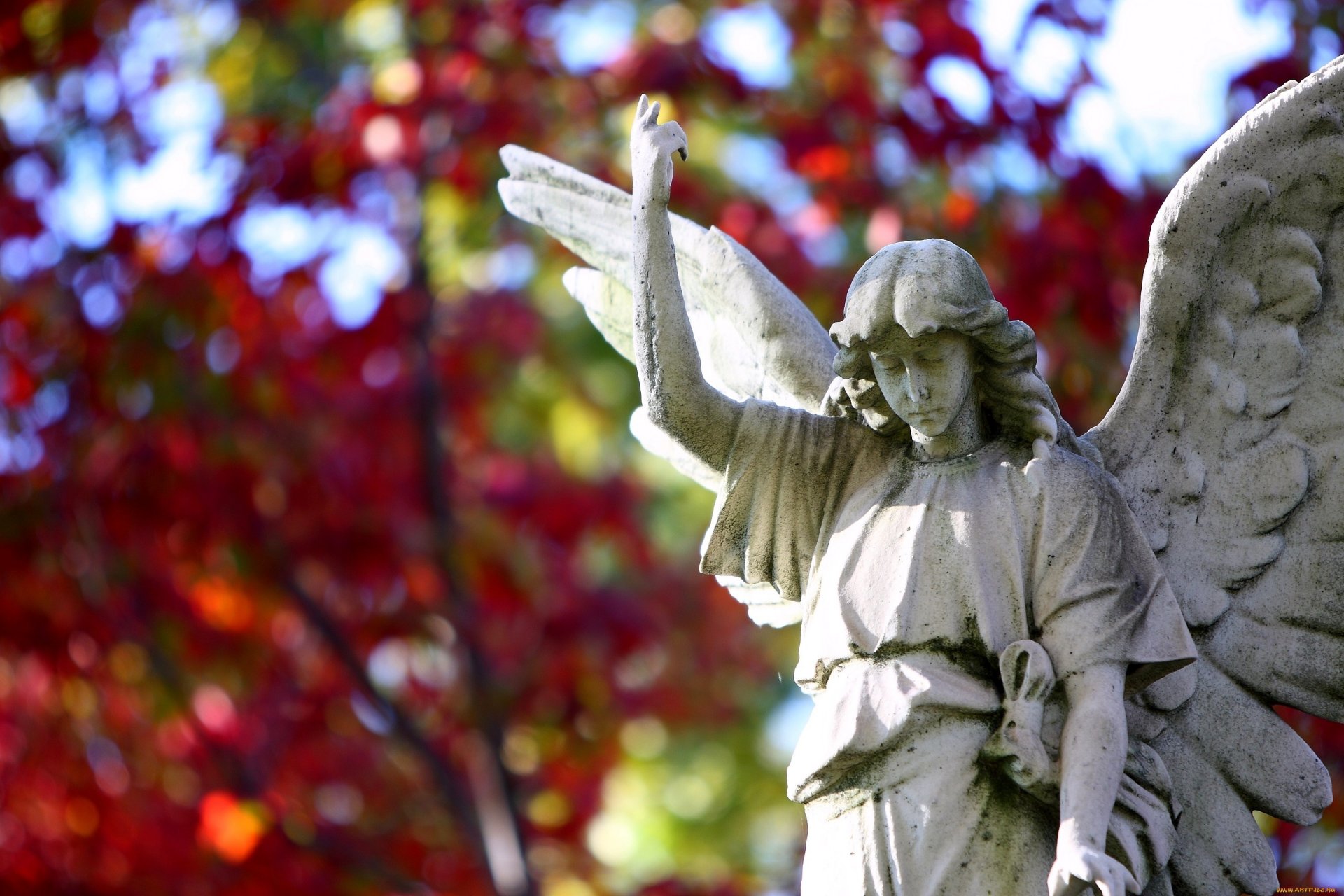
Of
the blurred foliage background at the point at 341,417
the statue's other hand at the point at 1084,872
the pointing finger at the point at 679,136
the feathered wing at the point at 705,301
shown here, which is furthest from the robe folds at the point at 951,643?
the blurred foliage background at the point at 341,417

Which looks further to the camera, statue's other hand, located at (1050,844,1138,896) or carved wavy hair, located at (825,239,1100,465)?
carved wavy hair, located at (825,239,1100,465)

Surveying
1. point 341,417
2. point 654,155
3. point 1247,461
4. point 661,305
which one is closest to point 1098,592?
point 1247,461

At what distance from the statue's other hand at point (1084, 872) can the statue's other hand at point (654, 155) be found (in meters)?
1.15

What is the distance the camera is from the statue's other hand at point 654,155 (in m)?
2.92

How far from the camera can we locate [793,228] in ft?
22.2

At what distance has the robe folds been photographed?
284 cm

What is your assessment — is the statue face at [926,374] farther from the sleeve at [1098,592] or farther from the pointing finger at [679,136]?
the pointing finger at [679,136]

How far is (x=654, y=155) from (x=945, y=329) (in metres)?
0.52

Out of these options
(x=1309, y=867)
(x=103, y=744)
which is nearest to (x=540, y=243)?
(x=103, y=744)

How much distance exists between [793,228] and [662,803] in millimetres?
6084

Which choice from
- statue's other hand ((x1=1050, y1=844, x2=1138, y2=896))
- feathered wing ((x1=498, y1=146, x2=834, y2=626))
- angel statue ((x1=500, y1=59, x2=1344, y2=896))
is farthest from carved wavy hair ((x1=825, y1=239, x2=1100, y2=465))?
statue's other hand ((x1=1050, y1=844, x2=1138, y2=896))

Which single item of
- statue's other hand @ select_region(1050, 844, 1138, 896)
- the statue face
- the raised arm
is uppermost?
the raised arm

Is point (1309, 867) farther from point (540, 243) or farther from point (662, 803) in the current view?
point (662, 803)

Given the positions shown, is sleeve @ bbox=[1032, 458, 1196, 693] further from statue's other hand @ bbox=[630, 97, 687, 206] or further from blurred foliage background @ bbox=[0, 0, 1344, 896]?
blurred foliage background @ bbox=[0, 0, 1344, 896]
